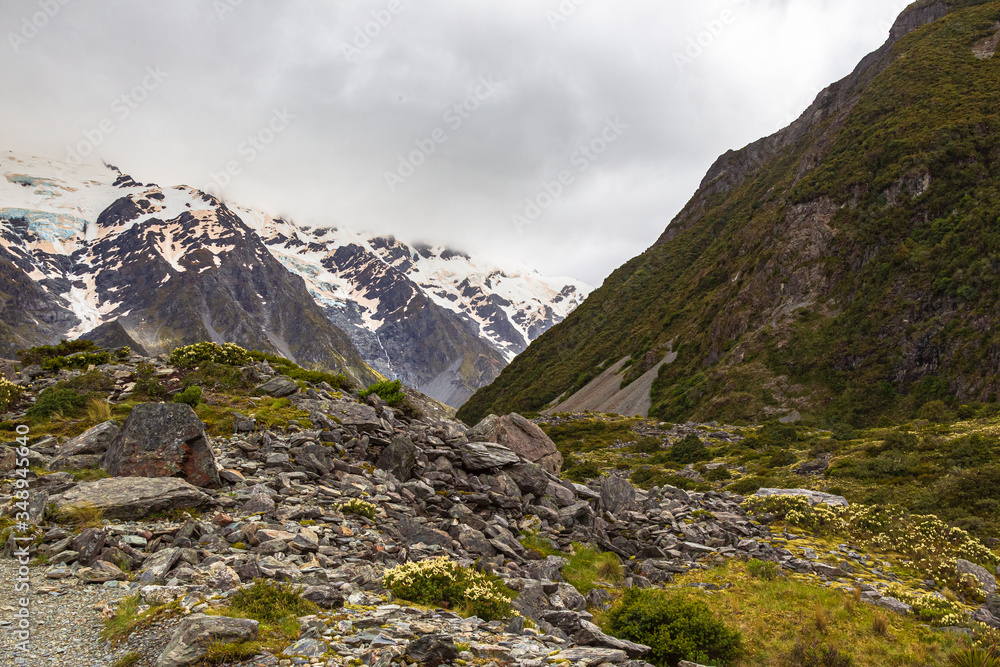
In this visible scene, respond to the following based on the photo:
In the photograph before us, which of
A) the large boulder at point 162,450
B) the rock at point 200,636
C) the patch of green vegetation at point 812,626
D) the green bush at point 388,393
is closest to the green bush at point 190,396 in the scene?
the large boulder at point 162,450

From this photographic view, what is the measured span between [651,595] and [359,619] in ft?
24.8

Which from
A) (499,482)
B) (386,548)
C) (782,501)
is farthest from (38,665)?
(782,501)

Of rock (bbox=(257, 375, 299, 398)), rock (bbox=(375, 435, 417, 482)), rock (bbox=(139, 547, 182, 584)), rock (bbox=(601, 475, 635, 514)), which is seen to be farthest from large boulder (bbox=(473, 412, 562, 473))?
rock (bbox=(139, 547, 182, 584))

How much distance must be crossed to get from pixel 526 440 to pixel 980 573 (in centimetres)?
1714

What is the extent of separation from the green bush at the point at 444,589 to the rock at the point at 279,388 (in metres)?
14.4

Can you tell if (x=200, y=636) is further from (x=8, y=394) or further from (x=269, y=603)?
(x=8, y=394)

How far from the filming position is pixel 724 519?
2170 cm

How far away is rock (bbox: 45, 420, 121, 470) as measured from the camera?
48.9 ft

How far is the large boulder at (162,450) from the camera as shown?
14.1 m

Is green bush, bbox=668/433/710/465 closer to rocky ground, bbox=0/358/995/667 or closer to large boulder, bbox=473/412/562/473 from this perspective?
rocky ground, bbox=0/358/995/667

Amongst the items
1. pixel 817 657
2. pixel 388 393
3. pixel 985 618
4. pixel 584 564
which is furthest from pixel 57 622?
pixel 985 618

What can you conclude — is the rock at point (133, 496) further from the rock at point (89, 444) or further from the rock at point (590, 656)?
the rock at point (590, 656)

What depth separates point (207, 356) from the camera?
25.7 m

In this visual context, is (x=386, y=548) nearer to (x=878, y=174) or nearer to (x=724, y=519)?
(x=724, y=519)
